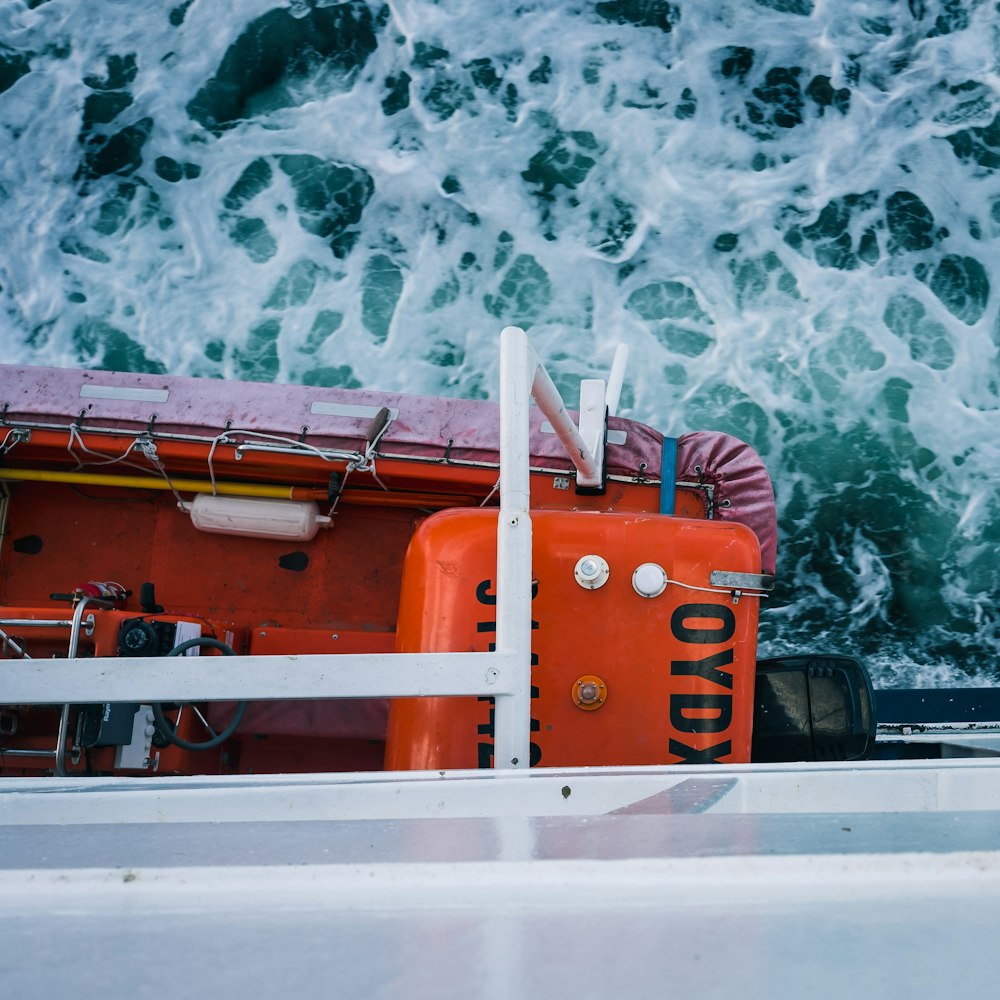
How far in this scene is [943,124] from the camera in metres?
4.82

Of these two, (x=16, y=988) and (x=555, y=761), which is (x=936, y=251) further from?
(x=16, y=988)

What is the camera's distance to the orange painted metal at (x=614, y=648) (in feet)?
6.61

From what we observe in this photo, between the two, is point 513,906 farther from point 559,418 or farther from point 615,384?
point 615,384

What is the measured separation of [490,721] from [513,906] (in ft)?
4.14

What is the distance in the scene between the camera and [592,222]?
4.90m

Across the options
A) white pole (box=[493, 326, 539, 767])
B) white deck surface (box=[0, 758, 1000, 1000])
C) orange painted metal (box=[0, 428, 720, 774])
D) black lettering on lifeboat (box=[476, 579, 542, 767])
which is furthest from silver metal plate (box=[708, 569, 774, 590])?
white deck surface (box=[0, 758, 1000, 1000])

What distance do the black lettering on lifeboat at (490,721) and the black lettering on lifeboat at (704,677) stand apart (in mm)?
310

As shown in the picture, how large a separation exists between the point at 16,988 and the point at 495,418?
7.79ft

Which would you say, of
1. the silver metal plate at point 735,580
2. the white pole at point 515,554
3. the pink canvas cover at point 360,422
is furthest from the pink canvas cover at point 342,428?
the white pole at point 515,554

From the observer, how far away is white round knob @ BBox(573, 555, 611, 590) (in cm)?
199

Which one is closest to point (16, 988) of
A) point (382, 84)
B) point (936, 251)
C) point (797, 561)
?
point (797, 561)

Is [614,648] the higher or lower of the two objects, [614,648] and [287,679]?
the higher

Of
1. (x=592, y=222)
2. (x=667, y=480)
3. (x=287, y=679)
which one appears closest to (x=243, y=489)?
(x=667, y=480)

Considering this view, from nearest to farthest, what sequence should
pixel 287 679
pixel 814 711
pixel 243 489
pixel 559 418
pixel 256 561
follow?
pixel 287 679, pixel 559 418, pixel 814 711, pixel 243 489, pixel 256 561
